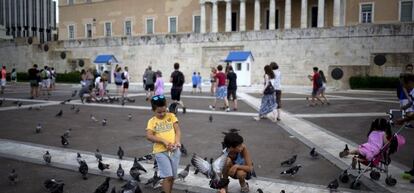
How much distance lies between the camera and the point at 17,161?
7570 millimetres

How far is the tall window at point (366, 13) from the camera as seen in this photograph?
145ft

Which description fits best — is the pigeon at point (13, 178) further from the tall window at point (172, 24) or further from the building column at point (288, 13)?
the tall window at point (172, 24)

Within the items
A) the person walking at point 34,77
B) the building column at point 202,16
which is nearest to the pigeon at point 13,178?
the person walking at point 34,77

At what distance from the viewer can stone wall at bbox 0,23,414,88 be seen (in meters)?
31.2

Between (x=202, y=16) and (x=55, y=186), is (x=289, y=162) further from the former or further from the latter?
(x=202, y=16)

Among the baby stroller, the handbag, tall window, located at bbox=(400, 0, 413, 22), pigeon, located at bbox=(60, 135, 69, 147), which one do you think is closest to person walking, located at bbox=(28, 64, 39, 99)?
pigeon, located at bbox=(60, 135, 69, 147)

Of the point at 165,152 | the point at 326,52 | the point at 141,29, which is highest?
the point at 141,29

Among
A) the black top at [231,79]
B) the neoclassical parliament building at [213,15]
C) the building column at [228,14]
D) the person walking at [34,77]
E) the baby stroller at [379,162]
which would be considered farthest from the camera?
the building column at [228,14]

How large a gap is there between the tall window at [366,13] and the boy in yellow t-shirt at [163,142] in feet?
147

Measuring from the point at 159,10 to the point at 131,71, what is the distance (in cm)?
1609

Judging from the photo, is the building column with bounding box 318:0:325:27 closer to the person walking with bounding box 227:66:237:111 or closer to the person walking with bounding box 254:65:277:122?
the person walking with bounding box 227:66:237:111

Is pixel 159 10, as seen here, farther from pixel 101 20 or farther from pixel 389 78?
pixel 389 78

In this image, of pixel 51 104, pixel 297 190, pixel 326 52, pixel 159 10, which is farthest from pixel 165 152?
pixel 159 10

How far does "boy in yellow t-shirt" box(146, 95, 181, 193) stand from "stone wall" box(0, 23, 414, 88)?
2499 cm
